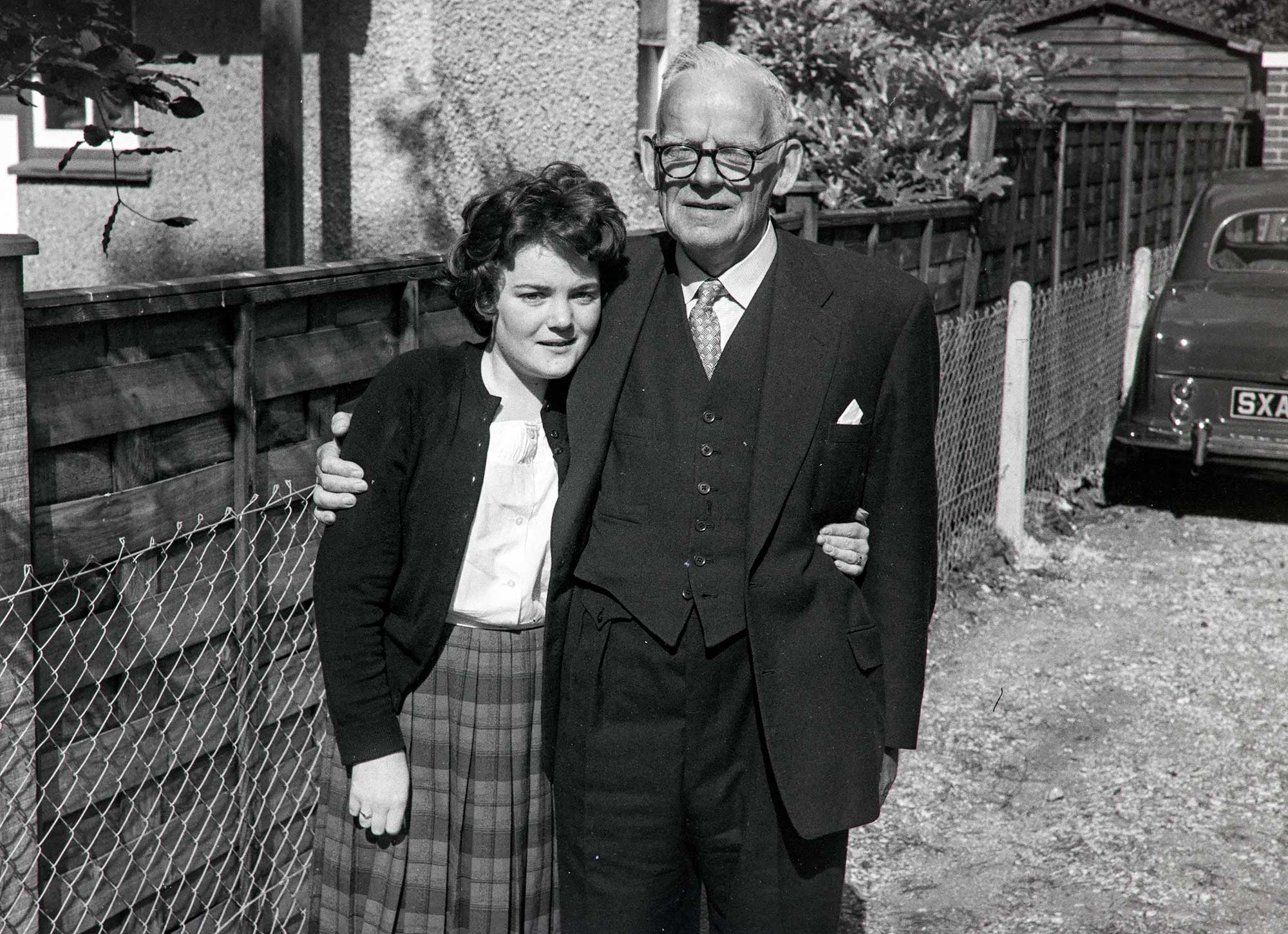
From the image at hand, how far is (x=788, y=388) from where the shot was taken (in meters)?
2.52

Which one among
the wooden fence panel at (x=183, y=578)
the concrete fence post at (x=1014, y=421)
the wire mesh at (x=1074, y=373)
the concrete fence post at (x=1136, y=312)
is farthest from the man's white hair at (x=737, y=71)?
the concrete fence post at (x=1136, y=312)

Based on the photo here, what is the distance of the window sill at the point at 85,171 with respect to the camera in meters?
7.97

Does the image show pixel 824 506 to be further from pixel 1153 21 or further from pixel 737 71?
pixel 1153 21

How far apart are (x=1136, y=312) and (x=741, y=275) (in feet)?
26.1

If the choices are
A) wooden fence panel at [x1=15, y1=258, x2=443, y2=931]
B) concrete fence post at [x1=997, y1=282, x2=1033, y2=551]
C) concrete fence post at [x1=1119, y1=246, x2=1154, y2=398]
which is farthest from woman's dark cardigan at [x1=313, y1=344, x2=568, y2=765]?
concrete fence post at [x1=1119, y1=246, x2=1154, y2=398]

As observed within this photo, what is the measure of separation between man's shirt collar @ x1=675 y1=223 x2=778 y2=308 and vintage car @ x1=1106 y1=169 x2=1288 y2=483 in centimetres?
628

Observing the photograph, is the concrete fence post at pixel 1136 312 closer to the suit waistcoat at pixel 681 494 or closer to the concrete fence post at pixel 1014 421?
the concrete fence post at pixel 1014 421

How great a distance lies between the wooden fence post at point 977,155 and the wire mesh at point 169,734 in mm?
5187

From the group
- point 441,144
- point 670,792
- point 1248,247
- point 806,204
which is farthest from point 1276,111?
point 670,792

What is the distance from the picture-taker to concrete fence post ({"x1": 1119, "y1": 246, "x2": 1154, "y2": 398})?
9617mm

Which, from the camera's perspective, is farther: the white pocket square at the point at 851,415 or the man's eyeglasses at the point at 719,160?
the white pocket square at the point at 851,415

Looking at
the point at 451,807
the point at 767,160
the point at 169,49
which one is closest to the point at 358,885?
the point at 451,807

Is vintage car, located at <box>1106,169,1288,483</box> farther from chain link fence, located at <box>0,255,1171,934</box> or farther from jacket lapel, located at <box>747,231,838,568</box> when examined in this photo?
jacket lapel, located at <box>747,231,838,568</box>

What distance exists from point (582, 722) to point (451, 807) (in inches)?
12.6
